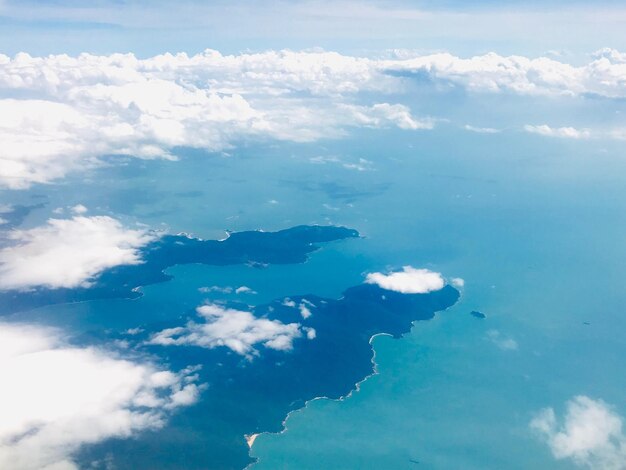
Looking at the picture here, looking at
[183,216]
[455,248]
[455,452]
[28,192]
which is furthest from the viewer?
[28,192]

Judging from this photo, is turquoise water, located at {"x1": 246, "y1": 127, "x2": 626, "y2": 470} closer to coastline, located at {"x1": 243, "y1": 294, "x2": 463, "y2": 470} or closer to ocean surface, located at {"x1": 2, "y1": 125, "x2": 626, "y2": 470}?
ocean surface, located at {"x1": 2, "y1": 125, "x2": 626, "y2": 470}

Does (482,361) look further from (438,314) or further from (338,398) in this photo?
(338,398)

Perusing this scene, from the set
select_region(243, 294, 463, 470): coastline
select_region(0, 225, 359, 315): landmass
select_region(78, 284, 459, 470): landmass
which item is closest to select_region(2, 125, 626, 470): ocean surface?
select_region(243, 294, 463, 470): coastline

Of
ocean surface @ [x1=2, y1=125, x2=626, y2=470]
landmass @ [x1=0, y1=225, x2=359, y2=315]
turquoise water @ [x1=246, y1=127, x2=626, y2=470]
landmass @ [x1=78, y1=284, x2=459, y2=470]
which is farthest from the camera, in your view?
landmass @ [x1=0, y1=225, x2=359, y2=315]

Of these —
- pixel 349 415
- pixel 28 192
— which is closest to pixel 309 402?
pixel 349 415

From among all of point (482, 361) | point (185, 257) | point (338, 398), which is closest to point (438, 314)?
point (482, 361)

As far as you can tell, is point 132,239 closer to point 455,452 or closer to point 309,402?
point 309,402

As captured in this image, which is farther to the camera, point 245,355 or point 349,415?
Result: point 245,355

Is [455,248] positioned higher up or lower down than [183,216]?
lower down
